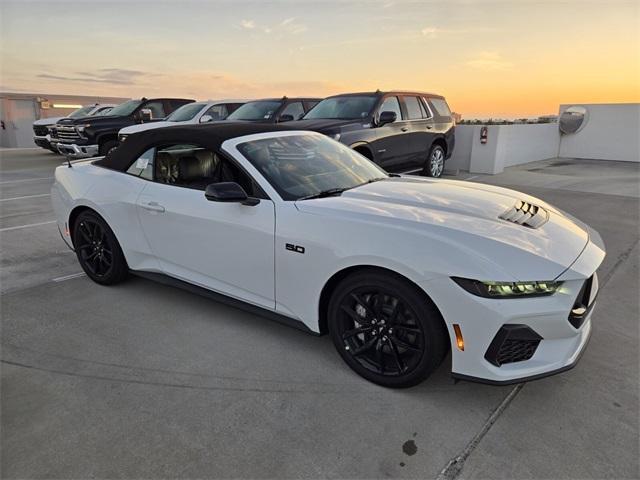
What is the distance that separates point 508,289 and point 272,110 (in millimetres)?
8911

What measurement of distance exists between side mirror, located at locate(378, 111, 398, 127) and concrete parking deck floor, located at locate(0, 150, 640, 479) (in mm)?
4884

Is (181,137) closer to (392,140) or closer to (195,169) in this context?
(195,169)

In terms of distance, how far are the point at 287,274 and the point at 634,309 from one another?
296cm

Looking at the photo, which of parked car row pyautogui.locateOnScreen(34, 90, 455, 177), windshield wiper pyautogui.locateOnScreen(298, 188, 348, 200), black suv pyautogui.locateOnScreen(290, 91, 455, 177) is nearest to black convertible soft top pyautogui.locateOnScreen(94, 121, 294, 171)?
windshield wiper pyautogui.locateOnScreen(298, 188, 348, 200)

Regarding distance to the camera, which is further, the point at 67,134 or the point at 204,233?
the point at 67,134

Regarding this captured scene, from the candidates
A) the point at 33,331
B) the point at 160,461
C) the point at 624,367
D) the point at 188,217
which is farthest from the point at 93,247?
the point at 624,367

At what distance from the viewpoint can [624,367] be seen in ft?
9.12

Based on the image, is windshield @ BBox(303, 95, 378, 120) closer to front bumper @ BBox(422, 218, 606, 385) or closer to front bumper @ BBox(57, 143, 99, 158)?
front bumper @ BBox(422, 218, 606, 385)

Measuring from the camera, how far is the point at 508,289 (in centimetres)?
215

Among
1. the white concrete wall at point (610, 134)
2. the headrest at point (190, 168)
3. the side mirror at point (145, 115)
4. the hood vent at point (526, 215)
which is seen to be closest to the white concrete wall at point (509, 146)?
the white concrete wall at point (610, 134)

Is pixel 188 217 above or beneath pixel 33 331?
above

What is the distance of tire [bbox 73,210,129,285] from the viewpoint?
12.7 feet

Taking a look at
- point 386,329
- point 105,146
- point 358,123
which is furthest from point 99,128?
point 386,329

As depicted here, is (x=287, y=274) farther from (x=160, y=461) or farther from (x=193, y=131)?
(x=193, y=131)
